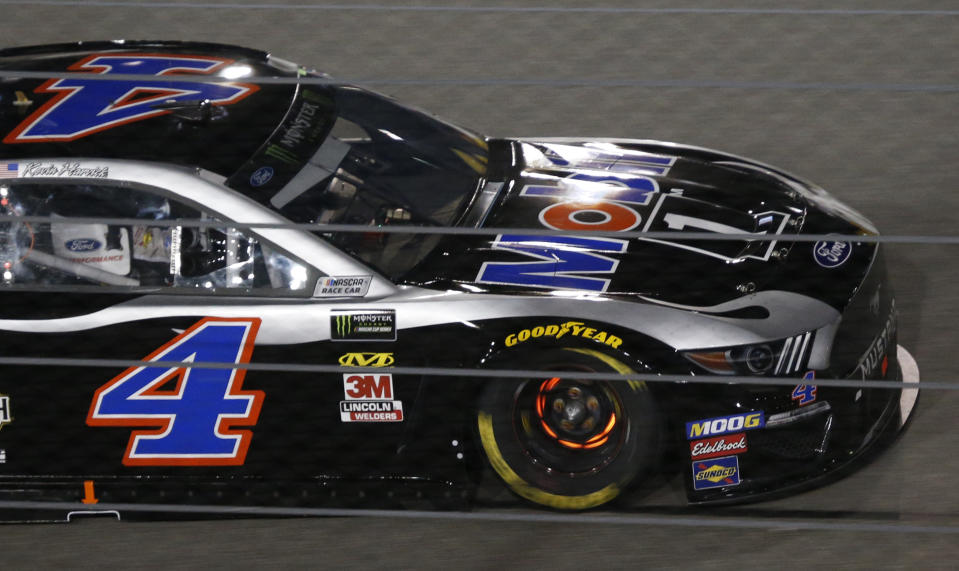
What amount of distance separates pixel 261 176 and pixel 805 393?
154cm

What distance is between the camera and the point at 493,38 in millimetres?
5914

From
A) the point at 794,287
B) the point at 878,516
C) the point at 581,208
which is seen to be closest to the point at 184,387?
the point at 581,208

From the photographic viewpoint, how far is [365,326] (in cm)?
309

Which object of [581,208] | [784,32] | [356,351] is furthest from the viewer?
[784,32]

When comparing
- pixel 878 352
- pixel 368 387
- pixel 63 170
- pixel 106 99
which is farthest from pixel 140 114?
pixel 878 352

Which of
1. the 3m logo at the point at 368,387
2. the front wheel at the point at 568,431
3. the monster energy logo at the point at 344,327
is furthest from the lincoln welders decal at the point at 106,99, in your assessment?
the front wheel at the point at 568,431

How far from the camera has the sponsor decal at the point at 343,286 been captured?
10.3ft

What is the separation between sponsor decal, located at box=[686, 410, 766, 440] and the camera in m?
3.07

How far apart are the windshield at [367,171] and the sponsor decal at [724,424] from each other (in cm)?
86

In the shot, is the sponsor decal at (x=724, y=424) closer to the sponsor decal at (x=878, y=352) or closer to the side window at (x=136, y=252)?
the sponsor decal at (x=878, y=352)

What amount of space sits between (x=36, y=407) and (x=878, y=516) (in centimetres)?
220

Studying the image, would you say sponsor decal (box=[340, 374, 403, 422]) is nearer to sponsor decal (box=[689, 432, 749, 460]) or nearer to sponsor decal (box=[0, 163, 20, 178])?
sponsor decal (box=[689, 432, 749, 460])

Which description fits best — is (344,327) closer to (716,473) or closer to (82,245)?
(82,245)

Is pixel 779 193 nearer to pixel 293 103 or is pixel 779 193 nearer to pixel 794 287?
pixel 794 287
